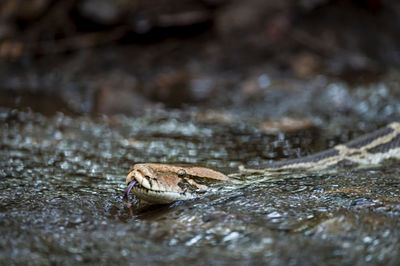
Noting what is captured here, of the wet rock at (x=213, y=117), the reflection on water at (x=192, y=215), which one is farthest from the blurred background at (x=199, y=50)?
the reflection on water at (x=192, y=215)

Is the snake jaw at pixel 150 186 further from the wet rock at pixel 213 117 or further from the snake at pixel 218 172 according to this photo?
the wet rock at pixel 213 117

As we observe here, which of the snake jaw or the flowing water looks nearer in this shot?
the flowing water

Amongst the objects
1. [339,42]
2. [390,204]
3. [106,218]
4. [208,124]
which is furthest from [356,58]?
[106,218]

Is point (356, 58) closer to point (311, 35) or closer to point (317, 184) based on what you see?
point (311, 35)

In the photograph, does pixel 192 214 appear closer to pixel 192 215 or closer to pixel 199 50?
pixel 192 215

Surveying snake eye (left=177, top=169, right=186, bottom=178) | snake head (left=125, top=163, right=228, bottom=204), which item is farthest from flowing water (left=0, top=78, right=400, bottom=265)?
snake eye (left=177, top=169, right=186, bottom=178)

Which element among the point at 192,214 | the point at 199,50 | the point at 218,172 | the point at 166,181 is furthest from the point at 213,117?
the point at 192,214

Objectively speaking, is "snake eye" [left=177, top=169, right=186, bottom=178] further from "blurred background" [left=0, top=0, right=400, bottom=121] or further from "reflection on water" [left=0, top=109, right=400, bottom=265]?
"blurred background" [left=0, top=0, right=400, bottom=121]
